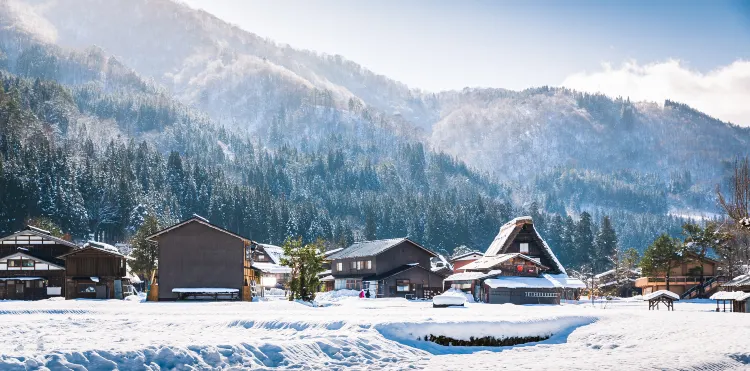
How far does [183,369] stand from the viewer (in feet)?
77.7

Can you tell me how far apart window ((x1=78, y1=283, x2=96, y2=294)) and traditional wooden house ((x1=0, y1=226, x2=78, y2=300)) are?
3.76m

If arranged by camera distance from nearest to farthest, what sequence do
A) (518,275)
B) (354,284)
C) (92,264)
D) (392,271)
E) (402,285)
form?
(518,275) < (92,264) < (402,285) < (392,271) < (354,284)

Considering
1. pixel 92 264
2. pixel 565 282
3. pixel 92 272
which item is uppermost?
pixel 92 264

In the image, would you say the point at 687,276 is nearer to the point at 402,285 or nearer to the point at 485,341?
the point at 402,285

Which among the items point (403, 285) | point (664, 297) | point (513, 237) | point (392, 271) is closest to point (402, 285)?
point (403, 285)

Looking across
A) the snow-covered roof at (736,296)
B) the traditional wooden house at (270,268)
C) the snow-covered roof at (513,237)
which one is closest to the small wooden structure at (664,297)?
the snow-covered roof at (736,296)

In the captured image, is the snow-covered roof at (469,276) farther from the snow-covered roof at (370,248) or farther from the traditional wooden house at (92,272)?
the traditional wooden house at (92,272)

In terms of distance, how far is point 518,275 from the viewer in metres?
74.5

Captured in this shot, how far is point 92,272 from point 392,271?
3392cm

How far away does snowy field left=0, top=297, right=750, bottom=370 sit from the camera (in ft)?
79.6

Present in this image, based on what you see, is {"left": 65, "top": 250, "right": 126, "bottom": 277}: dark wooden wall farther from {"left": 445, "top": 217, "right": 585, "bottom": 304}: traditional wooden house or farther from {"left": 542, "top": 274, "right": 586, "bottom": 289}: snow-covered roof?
{"left": 542, "top": 274, "right": 586, "bottom": 289}: snow-covered roof

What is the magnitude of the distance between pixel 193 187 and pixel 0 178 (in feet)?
186

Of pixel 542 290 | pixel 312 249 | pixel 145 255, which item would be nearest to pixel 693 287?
pixel 542 290

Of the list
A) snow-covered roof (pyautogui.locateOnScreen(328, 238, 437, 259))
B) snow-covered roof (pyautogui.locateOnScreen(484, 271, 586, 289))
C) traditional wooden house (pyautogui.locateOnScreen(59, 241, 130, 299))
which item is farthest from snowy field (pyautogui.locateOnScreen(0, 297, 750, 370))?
snow-covered roof (pyautogui.locateOnScreen(328, 238, 437, 259))
